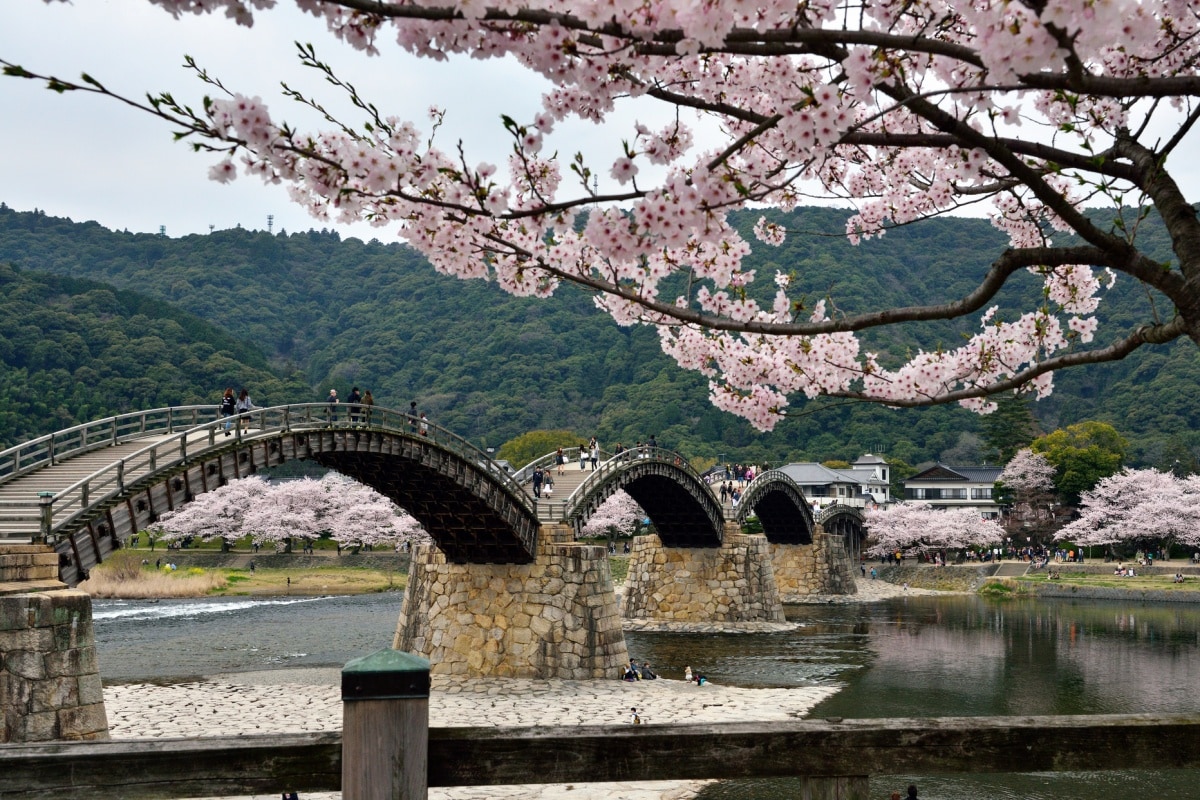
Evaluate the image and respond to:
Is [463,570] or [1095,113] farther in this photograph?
[463,570]

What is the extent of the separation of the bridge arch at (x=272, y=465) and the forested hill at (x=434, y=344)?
142ft

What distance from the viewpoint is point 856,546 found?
67.8m

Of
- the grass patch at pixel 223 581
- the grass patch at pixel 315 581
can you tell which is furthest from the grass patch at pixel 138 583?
the grass patch at pixel 315 581

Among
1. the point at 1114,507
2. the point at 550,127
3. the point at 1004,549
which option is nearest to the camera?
the point at 550,127

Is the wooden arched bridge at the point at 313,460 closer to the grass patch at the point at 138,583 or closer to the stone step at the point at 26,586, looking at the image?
the stone step at the point at 26,586

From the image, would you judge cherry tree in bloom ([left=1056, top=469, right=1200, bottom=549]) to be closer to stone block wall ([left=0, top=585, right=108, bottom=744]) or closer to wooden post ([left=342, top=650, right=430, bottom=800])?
stone block wall ([left=0, top=585, right=108, bottom=744])

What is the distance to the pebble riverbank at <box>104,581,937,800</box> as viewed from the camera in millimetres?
18516

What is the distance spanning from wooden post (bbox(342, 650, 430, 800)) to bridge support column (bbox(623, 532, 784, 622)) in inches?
1420

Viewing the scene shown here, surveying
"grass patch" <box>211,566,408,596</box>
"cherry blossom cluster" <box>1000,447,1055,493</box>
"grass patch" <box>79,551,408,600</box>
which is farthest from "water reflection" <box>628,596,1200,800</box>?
"grass patch" <box>79,551,408,600</box>

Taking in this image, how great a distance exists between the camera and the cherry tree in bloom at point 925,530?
6203cm

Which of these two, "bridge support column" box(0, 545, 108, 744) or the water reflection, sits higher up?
"bridge support column" box(0, 545, 108, 744)

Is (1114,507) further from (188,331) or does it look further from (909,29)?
(188,331)

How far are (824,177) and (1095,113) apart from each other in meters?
2.13

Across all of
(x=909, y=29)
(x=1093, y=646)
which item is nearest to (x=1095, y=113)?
(x=909, y=29)
